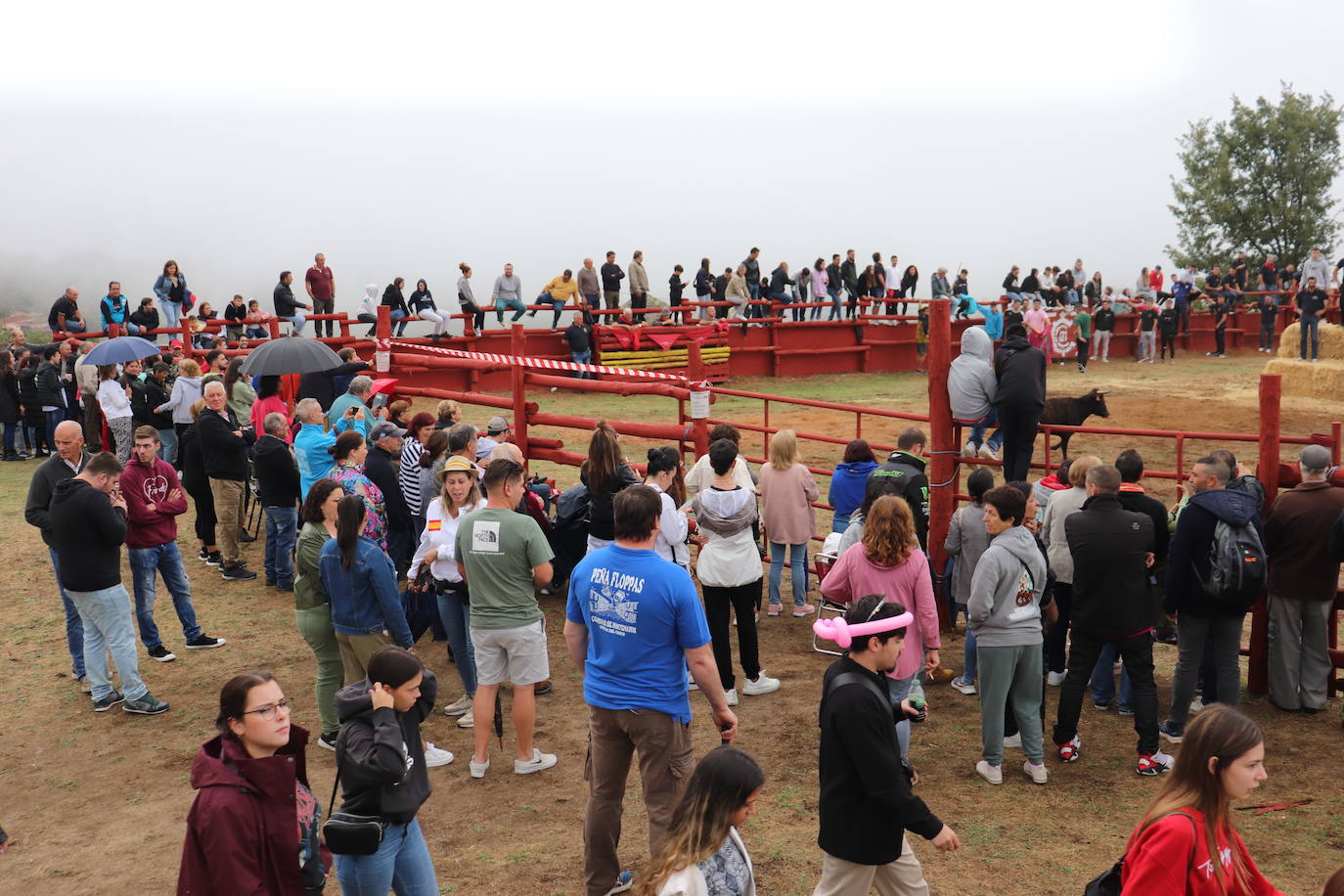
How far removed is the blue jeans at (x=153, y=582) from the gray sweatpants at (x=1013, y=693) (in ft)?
18.5

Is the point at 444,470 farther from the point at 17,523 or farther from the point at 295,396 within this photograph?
the point at 17,523

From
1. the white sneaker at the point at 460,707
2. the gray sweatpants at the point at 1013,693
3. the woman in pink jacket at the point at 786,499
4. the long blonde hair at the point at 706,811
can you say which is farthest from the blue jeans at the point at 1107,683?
the long blonde hair at the point at 706,811

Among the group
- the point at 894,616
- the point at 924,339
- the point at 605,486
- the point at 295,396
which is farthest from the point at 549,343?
the point at 894,616

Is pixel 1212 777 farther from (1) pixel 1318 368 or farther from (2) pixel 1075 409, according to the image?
(1) pixel 1318 368

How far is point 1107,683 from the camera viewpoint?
7.56 metres

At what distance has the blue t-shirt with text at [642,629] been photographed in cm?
484

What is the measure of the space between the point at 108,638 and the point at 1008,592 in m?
5.64

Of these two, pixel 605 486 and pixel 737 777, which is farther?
pixel 605 486

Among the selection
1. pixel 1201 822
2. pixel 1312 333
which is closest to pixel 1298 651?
pixel 1201 822

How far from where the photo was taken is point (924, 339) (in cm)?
2838

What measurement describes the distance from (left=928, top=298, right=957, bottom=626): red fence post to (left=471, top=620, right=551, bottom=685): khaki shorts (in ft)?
11.9

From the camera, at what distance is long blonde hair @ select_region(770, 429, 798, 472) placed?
8852 millimetres

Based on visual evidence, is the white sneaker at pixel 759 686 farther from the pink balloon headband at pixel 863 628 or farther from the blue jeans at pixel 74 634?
the blue jeans at pixel 74 634

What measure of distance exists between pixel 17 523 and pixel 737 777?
12207 millimetres
